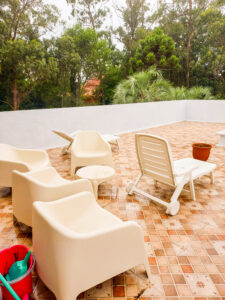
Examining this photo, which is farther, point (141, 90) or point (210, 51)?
point (210, 51)

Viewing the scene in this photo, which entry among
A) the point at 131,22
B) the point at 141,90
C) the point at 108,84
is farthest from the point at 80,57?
the point at 141,90

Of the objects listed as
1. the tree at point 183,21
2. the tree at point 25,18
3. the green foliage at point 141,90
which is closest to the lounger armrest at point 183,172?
the green foliage at point 141,90

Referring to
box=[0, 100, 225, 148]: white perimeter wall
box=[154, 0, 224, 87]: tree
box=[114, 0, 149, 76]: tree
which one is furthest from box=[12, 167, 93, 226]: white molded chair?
box=[114, 0, 149, 76]: tree

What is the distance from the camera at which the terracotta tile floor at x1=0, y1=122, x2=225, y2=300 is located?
189 cm

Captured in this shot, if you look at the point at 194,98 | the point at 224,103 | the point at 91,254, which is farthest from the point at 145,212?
the point at 194,98

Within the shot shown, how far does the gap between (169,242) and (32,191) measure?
140 centimetres

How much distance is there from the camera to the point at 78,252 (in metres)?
1.55

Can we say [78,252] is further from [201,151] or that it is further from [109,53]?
[109,53]

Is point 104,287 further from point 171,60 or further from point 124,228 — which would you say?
point 171,60

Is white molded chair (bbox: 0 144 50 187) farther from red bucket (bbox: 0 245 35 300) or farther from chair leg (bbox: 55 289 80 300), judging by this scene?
chair leg (bbox: 55 289 80 300)

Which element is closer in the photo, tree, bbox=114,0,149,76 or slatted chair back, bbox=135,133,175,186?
slatted chair back, bbox=135,133,175,186

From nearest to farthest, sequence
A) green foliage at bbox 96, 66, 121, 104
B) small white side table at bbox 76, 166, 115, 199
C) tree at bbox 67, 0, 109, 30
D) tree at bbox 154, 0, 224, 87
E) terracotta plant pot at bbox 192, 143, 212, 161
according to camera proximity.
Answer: small white side table at bbox 76, 166, 115, 199, terracotta plant pot at bbox 192, 143, 212, 161, green foliage at bbox 96, 66, 121, 104, tree at bbox 154, 0, 224, 87, tree at bbox 67, 0, 109, 30

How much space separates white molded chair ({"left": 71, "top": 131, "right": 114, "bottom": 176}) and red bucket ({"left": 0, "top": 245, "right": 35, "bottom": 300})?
2154 millimetres

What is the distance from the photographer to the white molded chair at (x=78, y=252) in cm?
154
